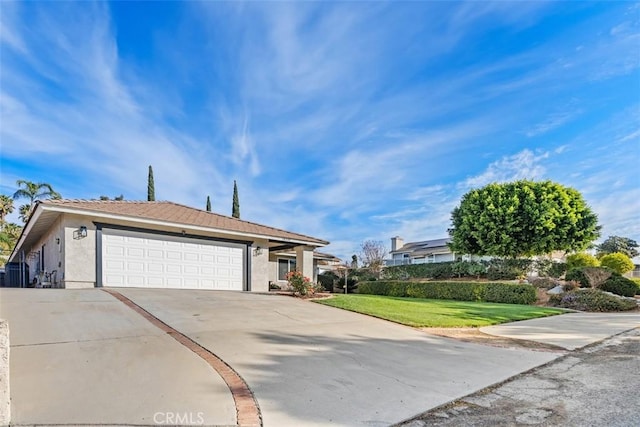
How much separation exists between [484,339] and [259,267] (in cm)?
1104

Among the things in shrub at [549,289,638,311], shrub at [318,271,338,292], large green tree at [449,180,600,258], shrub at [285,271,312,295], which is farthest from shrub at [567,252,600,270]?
shrub at [285,271,312,295]

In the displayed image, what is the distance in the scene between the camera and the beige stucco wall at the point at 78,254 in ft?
41.0

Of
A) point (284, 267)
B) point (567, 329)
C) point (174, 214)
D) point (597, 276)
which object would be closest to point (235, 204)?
point (284, 267)

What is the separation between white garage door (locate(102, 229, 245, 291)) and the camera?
44.1ft

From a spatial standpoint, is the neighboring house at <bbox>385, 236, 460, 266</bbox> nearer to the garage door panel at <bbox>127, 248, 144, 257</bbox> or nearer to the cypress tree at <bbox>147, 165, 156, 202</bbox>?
the cypress tree at <bbox>147, 165, 156, 202</bbox>

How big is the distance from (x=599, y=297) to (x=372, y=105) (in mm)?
11748

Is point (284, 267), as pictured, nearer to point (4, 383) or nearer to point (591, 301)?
point (591, 301)

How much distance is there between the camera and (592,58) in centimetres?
1122

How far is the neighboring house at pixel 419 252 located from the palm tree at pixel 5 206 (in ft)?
120

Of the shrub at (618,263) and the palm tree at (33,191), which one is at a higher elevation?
the palm tree at (33,191)

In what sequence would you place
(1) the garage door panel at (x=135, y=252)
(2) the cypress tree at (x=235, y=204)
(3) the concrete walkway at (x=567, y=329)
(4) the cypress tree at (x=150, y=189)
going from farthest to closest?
(2) the cypress tree at (x=235, y=204) < (4) the cypress tree at (x=150, y=189) < (1) the garage door panel at (x=135, y=252) < (3) the concrete walkway at (x=567, y=329)

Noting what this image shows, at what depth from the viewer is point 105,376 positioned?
4.29 metres

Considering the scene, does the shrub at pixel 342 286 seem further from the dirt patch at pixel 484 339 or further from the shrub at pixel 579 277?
the dirt patch at pixel 484 339

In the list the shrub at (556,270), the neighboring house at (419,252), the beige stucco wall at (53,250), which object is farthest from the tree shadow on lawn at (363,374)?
the neighboring house at (419,252)
